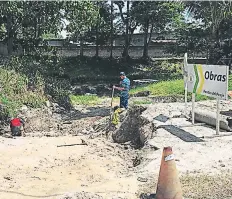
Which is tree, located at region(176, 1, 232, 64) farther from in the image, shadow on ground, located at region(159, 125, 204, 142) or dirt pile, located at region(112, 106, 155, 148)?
shadow on ground, located at region(159, 125, 204, 142)

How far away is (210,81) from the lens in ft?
36.1

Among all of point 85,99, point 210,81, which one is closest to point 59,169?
point 210,81

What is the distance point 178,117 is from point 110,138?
2338 millimetres

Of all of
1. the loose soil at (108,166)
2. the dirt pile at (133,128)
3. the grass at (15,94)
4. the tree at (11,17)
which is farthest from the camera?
the tree at (11,17)

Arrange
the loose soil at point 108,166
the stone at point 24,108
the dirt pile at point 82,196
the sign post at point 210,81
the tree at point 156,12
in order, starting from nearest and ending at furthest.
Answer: the dirt pile at point 82,196 → the loose soil at point 108,166 → the sign post at point 210,81 → the stone at point 24,108 → the tree at point 156,12

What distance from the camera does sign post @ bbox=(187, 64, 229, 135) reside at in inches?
412

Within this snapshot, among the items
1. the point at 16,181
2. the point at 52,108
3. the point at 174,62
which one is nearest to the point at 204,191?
the point at 16,181

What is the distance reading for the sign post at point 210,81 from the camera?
10.5 meters

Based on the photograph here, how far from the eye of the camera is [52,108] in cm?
1888

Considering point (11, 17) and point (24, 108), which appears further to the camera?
point (11, 17)

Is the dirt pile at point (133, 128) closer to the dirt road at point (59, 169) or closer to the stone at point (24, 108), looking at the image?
the dirt road at point (59, 169)

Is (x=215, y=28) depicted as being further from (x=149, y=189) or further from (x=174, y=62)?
(x=149, y=189)

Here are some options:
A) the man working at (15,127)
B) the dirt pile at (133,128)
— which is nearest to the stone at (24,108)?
the man working at (15,127)

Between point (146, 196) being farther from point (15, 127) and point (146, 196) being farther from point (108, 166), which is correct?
point (15, 127)
